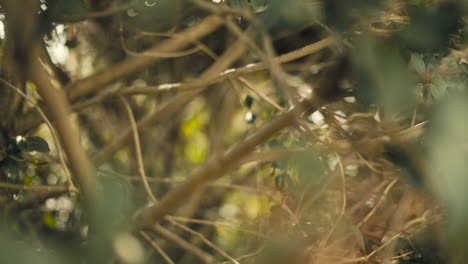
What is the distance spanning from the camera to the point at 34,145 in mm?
1410

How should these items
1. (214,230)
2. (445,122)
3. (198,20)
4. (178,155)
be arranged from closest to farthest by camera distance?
(445,122) < (198,20) < (214,230) < (178,155)

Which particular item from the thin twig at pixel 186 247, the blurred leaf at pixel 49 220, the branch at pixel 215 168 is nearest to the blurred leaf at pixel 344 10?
the branch at pixel 215 168

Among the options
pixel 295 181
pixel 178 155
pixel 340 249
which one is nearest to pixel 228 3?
pixel 295 181

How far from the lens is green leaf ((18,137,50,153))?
1401mm

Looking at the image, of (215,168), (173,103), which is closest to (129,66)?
(173,103)

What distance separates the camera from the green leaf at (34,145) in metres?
1.40

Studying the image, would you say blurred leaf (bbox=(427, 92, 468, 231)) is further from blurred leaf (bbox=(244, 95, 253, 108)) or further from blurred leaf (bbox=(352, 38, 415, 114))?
blurred leaf (bbox=(244, 95, 253, 108))

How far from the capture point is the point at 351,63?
0.43 meters

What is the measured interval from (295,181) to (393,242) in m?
0.34

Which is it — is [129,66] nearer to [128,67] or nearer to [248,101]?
[128,67]

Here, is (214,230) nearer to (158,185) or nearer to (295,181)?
(158,185)

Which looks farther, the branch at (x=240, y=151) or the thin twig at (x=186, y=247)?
the thin twig at (x=186, y=247)

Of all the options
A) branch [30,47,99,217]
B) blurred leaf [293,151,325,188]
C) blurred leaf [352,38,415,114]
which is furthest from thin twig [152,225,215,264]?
blurred leaf [352,38,415,114]

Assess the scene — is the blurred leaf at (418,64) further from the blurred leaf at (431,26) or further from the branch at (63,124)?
the branch at (63,124)
